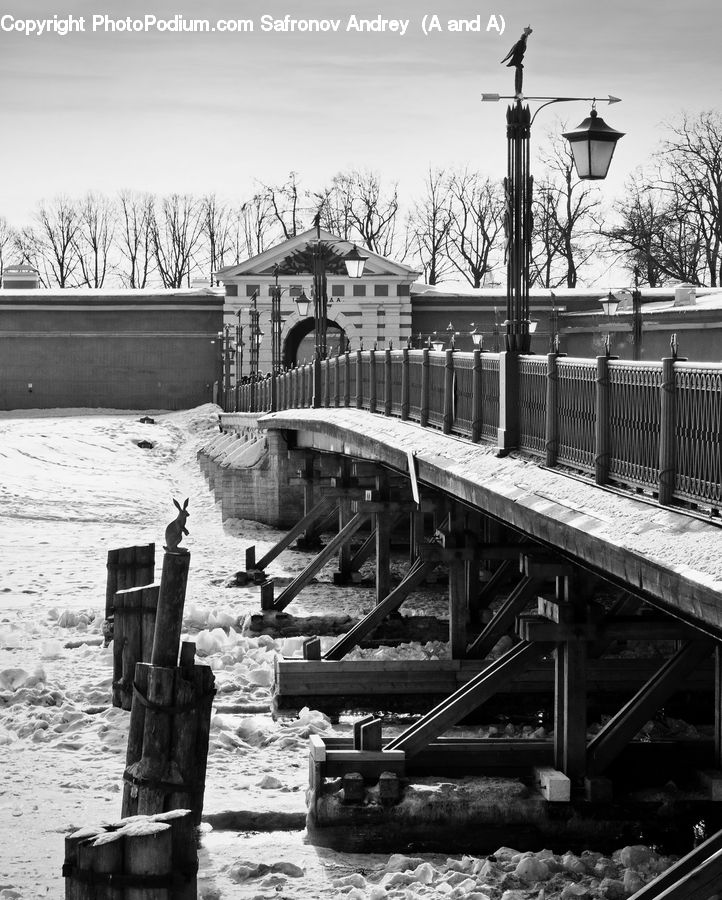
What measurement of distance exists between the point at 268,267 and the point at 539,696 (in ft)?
152

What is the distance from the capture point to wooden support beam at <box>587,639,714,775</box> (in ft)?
36.1

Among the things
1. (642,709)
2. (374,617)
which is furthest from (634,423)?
(374,617)

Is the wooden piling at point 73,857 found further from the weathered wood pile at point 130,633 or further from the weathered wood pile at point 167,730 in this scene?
the weathered wood pile at point 130,633

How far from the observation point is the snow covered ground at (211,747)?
10.2m

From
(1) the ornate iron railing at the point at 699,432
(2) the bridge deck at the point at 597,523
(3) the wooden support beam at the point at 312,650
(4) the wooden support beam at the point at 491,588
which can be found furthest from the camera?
(4) the wooden support beam at the point at 491,588

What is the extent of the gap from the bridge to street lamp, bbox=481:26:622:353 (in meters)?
0.39

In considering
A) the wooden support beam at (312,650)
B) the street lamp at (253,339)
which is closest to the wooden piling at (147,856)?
the wooden support beam at (312,650)

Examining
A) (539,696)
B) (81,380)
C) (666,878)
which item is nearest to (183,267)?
(81,380)

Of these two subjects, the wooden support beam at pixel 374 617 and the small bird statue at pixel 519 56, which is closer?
the small bird statue at pixel 519 56

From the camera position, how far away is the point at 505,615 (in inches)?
555

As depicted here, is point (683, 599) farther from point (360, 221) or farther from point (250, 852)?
point (360, 221)

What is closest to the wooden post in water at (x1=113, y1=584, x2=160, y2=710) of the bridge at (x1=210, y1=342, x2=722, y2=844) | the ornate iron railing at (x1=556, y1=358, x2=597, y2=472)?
the bridge at (x1=210, y1=342, x2=722, y2=844)

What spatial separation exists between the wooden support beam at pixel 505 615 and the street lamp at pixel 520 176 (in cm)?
247

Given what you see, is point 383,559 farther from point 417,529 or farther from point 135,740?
point 135,740
